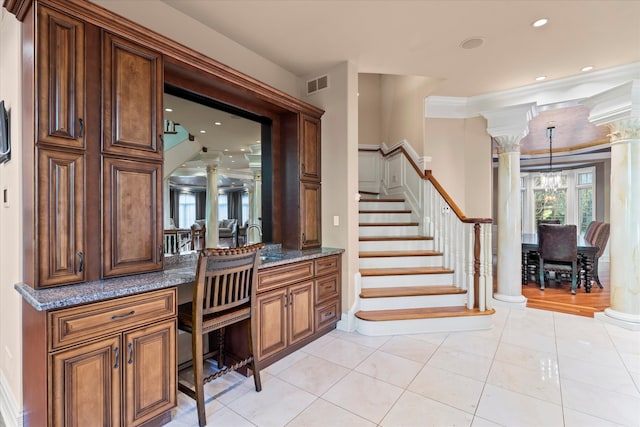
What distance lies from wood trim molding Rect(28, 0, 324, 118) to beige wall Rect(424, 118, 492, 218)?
8.08 feet

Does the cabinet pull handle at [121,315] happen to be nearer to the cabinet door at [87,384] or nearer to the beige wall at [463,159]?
the cabinet door at [87,384]

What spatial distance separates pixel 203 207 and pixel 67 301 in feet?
4.77

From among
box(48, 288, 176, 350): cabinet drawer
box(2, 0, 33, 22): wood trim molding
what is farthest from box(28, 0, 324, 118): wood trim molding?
box(48, 288, 176, 350): cabinet drawer

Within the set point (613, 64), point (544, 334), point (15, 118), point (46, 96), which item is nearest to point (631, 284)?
point (544, 334)

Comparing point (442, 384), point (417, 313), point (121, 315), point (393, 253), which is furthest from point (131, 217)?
point (393, 253)

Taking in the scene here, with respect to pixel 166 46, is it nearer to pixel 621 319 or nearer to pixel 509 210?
pixel 509 210

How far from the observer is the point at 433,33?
2848mm

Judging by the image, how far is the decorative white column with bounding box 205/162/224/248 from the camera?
9.44 feet

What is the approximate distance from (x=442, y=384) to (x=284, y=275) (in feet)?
4.95

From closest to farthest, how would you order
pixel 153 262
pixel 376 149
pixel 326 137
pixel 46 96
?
pixel 46 96 < pixel 153 262 < pixel 326 137 < pixel 376 149

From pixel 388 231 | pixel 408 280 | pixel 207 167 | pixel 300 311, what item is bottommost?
pixel 300 311

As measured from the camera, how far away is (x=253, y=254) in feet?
7.25

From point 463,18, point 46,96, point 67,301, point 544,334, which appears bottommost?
point 544,334

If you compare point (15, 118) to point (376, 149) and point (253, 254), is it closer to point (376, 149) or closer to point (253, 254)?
point (253, 254)
